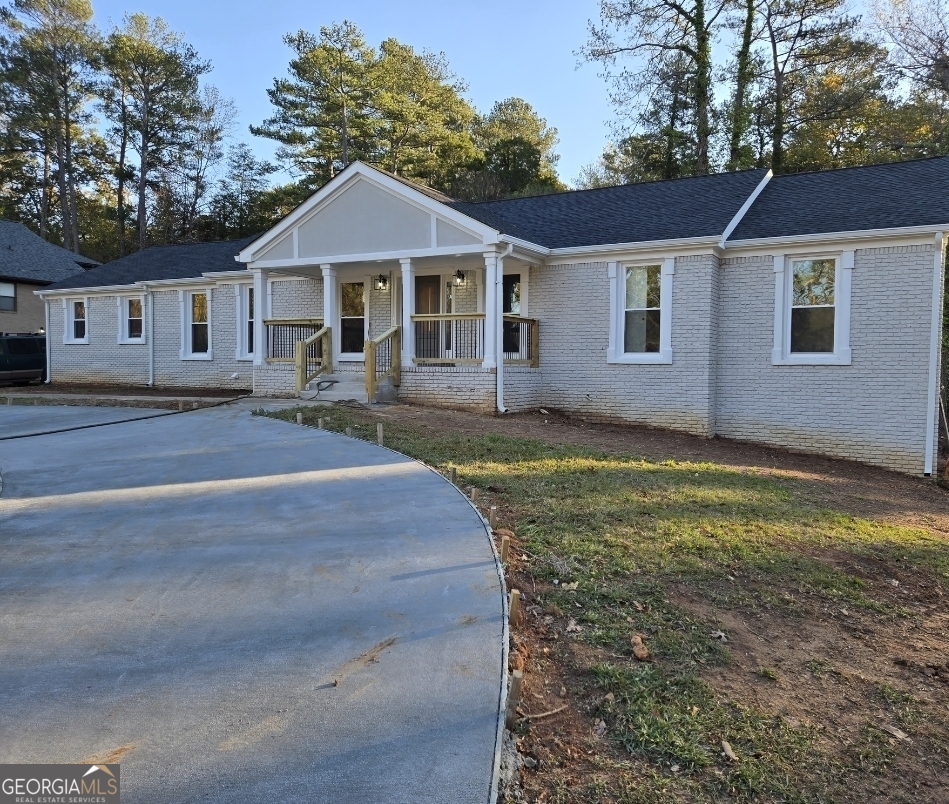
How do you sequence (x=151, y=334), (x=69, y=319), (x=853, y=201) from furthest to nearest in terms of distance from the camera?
(x=69, y=319)
(x=151, y=334)
(x=853, y=201)

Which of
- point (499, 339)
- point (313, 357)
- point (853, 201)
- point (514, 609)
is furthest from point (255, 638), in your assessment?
point (853, 201)

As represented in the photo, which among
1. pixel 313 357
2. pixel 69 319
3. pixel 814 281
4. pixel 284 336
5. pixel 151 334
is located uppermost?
pixel 814 281

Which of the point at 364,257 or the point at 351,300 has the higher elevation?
the point at 364,257

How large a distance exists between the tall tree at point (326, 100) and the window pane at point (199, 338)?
57.1 feet

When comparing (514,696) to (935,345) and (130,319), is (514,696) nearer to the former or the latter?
(935,345)

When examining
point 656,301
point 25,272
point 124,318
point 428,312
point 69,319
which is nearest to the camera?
point 656,301

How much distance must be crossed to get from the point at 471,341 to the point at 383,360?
197cm

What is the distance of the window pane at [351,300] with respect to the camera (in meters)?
16.7

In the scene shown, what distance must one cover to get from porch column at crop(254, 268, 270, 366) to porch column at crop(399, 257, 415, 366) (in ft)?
12.3

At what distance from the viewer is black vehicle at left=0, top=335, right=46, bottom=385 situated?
21.9 meters

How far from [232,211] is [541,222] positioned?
2963cm

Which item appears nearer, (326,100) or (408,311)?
(408,311)

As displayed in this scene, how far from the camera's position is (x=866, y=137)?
24156 mm

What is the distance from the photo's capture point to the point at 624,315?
1302cm
